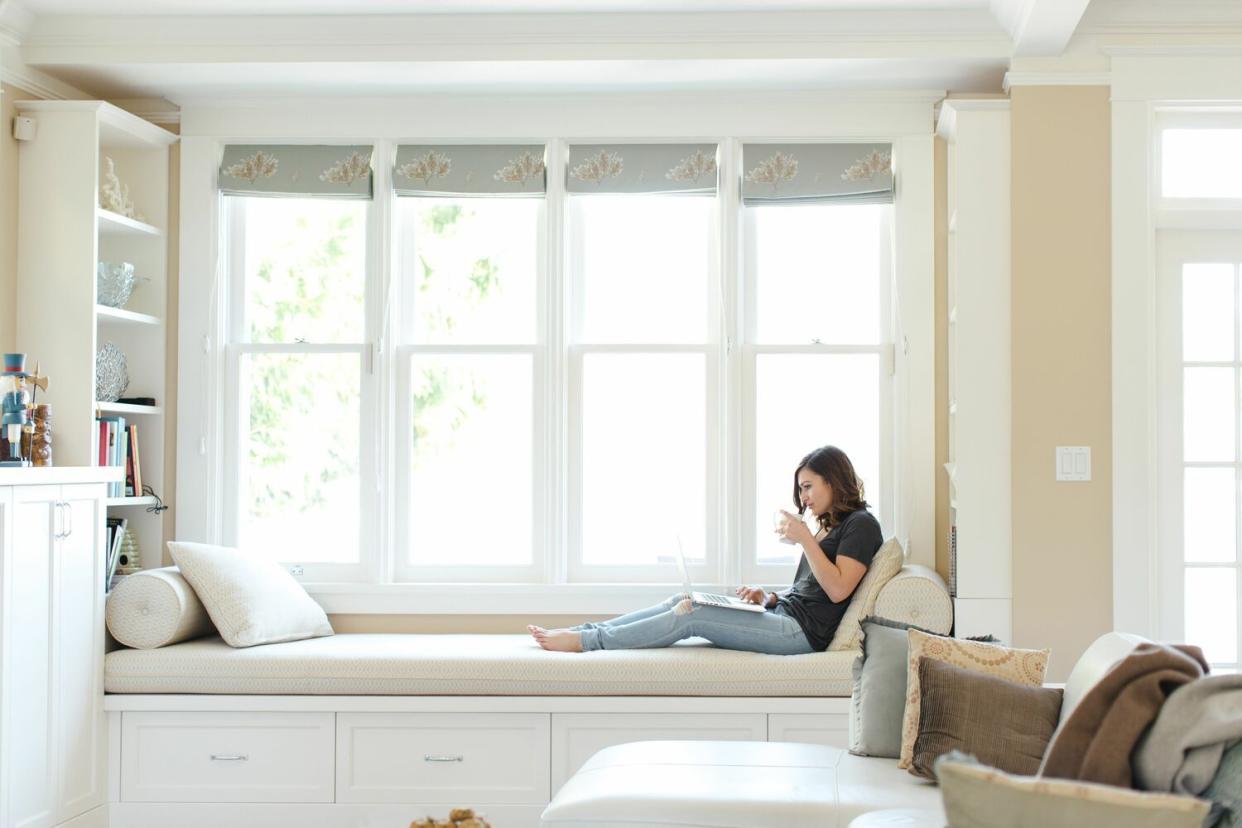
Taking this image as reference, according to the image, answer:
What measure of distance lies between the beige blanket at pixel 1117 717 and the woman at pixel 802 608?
1.80m

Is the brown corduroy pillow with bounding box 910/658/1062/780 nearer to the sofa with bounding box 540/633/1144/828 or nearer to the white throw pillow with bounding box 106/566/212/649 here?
the sofa with bounding box 540/633/1144/828

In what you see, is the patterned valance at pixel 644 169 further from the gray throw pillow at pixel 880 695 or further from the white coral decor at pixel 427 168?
the gray throw pillow at pixel 880 695

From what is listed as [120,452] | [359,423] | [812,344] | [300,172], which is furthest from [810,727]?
[300,172]

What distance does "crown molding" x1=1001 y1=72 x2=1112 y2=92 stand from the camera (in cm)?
389


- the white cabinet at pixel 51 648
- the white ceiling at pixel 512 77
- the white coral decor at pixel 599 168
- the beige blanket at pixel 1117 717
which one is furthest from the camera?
the white coral decor at pixel 599 168

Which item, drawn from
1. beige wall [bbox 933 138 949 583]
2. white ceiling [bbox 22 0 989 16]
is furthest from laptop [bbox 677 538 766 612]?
white ceiling [bbox 22 0 989 16]

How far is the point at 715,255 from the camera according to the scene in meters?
4.38

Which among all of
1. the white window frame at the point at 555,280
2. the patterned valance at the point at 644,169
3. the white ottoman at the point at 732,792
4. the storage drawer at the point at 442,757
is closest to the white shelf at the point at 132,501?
the white window frame at the point at 555,280

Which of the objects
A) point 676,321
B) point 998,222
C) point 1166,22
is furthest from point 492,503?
point 1166,22

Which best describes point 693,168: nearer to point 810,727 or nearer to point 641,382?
point 641,382

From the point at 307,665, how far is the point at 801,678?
4.92 ft

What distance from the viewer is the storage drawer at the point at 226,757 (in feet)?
12.1

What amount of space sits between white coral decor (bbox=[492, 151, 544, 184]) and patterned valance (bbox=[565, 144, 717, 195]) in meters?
0.11

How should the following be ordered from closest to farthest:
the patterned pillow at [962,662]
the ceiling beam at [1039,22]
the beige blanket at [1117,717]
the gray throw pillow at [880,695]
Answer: the beige blanket at [1117,717]
the patterned pillow at [962,662]
the gray throw pillow at [880,695]
the ceiling beam at [1039,22]
